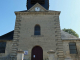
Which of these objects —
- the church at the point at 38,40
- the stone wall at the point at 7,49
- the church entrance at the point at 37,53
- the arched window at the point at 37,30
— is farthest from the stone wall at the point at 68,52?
the stone wall at the point at 7,49

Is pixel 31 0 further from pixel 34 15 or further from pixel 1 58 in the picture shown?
pixel 1 58

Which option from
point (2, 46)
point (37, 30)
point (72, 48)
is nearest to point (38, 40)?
point (37, 30)

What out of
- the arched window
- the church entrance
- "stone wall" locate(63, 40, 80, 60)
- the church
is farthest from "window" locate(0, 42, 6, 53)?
"stone wall" locate(63, 40, 80, 60)

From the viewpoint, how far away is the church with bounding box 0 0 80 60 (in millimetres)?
10430

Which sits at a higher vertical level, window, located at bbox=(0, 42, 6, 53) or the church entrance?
window, located at bbox=(0, 42, 6, 53)

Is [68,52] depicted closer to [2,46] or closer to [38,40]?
[38,40]

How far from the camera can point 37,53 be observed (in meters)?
10.8

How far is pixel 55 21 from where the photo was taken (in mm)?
11891

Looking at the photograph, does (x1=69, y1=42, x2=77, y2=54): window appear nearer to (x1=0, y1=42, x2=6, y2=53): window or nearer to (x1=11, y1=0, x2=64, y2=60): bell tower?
(x1=11, y1=0, x2=64, y2=60): bell tower

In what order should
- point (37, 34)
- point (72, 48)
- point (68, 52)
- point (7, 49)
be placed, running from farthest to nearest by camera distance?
point (37, 34) < point (72, 48) < point (7, 49) < point (68, 52)

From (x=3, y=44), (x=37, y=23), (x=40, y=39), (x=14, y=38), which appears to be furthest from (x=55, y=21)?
(x=3, y=44)

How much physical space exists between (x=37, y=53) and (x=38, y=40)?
1.47 m

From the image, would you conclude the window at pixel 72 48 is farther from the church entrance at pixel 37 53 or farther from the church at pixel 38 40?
the church entrance at pixel 37 53

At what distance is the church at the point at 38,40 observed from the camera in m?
10.4
